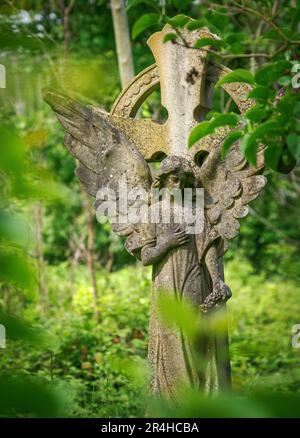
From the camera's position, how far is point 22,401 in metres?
1.00

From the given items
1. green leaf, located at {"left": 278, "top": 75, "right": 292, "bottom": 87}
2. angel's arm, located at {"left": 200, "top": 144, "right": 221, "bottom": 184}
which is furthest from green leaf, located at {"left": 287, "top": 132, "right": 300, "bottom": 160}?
angel's arm, located at {"left": 200, "top": 144, "right": 221, "bottom": 184}

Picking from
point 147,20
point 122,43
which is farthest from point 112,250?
point 147,20

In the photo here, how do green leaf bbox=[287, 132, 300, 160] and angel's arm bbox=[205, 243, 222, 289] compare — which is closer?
green leaf bbox=[287, 132, 300, 160]

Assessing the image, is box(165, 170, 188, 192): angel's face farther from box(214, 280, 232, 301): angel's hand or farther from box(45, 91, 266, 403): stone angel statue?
box(214, 280, 232, 301): angel's hand

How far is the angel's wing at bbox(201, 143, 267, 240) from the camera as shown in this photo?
4199mm

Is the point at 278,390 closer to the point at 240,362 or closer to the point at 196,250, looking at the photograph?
the point at 196,250

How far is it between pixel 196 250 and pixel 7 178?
3284 millimetres

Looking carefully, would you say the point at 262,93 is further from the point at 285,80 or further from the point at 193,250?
the point at 193,250

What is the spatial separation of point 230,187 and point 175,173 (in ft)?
1.08

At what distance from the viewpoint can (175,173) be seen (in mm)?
4168

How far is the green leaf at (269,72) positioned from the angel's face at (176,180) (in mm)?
2087

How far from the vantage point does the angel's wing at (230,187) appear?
13.8 ft

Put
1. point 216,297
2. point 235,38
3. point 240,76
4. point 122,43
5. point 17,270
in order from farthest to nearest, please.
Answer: point 122,43
point 216,297
point 235,38
point 240,76
point 17,270
